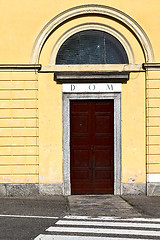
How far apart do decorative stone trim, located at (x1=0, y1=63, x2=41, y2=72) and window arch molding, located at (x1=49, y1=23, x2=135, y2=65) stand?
47 centimetres

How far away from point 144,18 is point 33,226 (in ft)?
23.2

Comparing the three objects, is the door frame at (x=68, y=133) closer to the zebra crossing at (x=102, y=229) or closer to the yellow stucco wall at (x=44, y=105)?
the yellow stucco wall at (x=44, y=105)

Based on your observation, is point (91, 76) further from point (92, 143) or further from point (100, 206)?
point (100, 206)

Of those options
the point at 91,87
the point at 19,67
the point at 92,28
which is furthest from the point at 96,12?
the point at 19,67

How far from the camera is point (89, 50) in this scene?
12750 mm

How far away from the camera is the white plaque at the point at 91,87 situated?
41.1 feet

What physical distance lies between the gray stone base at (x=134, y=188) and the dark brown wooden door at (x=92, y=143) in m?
0.42

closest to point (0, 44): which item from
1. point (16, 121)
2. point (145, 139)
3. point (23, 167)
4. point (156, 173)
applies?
point (16, 121)

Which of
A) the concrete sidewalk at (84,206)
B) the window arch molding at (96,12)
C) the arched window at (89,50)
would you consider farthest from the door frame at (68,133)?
the window arch molding at (96,12)

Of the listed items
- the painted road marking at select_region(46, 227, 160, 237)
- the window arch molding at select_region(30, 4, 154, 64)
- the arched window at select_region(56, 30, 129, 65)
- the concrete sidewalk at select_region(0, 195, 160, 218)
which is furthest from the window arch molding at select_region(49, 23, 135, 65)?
the painted road marking at select_region(46, 227, 160, 237)

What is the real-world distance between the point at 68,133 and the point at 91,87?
1472mm

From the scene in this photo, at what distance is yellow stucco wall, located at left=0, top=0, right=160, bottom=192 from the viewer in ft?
40.8

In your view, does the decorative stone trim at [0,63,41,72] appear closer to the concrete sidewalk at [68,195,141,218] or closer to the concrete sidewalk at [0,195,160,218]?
the concrete sidewalk at [0,195,160,218]

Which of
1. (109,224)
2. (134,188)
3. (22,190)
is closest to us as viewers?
(109,224)
